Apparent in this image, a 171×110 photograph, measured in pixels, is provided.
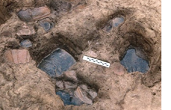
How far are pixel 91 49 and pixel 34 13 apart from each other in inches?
34.7

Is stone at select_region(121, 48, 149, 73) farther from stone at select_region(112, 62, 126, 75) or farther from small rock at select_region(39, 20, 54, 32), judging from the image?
small rock at select_region(39, 20, 54, 32)

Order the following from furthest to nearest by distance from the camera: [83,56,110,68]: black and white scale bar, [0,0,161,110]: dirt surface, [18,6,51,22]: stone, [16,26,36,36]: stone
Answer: [18,6,51,22]: stone
[16,26,36,36]: stone
[83,56,110,68]: black and white scale bar
[0,0,161,110]: dirt surface

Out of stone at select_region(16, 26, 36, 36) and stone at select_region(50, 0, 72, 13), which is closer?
stone at select_region(16, 26, 36, 36)

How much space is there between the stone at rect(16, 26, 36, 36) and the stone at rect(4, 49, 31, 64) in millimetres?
235

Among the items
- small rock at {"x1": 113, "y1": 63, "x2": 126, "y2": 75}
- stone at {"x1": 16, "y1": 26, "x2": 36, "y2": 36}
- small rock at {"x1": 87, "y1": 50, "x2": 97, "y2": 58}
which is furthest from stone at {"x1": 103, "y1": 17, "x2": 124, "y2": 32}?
stone at {"x1": 16, "y1": 26, "x2": 36, "y2": 36}

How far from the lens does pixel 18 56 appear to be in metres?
2.40

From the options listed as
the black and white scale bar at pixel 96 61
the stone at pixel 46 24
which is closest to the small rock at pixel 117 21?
the black and white scale bar at pixel 96 61

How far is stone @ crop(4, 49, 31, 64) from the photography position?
2.40 meters

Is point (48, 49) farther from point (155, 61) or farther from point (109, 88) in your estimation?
point (155, 61)

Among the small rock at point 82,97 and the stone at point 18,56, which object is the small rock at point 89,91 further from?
the stone at point 18,56

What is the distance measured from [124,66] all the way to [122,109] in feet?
1.61

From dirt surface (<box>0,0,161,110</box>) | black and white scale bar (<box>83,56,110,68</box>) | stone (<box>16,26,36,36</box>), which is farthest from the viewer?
stone (<box>16,26,36,36</box>)

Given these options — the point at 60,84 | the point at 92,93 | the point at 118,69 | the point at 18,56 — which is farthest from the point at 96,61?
the point at 18,56

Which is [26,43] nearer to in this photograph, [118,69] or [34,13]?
[34,13]
